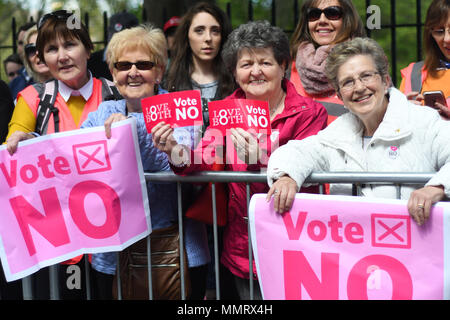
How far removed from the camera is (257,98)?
3.69 meters

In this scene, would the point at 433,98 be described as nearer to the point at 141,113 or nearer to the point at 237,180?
the point at 237,180

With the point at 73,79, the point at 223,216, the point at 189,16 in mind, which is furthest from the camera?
the point at 189,16

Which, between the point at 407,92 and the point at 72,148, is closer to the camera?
the point at 72,148

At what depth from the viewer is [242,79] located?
3682 millimetres

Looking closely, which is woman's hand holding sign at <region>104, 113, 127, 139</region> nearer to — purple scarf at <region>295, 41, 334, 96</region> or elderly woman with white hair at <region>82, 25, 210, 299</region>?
elderly woman with white hair at <region>82, 25, 210, 299</region>

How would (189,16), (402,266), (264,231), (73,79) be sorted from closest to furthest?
(402,266), (264,231), (73,79), (189,16)

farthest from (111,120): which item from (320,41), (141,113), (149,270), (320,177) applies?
(320,41)

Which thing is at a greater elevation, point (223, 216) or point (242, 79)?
point (242, 79)

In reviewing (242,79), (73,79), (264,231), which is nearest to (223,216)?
(264,231)

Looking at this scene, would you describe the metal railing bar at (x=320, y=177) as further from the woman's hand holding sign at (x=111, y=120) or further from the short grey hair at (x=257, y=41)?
the short grey hair at (x=257, y=41)

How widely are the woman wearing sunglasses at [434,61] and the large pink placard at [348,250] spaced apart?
1.29m
